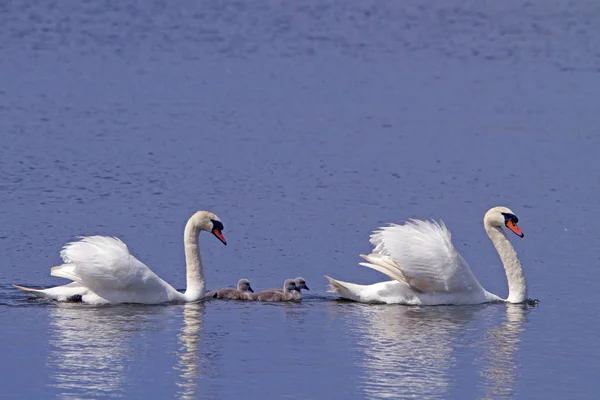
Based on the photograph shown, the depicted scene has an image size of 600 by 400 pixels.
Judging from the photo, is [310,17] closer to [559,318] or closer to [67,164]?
[67,164]

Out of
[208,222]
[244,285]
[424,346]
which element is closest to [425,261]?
[244,285]

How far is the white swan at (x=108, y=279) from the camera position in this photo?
13422 mm

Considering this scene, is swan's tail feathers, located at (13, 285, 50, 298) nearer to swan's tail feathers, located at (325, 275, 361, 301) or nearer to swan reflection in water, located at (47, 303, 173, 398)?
swan reflection in water, located at (47, 303, 173, 398)

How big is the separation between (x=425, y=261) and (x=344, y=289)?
0.79 meters

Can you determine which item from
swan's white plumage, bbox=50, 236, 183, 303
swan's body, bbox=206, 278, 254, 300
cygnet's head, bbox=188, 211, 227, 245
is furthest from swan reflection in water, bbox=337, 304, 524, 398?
swan's white plumage, bbox=50, 236, 183, 303

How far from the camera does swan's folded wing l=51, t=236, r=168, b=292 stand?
44.0 feet

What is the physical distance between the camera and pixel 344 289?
13.9 meters

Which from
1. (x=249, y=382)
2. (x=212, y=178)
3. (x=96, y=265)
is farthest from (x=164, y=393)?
(x=212, y=178)

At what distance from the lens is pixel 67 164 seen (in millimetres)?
18875

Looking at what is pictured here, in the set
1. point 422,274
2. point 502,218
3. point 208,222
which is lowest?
point 422,274

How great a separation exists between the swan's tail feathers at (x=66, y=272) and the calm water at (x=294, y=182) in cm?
26

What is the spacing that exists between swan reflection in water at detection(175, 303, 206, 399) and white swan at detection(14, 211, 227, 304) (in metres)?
0.24

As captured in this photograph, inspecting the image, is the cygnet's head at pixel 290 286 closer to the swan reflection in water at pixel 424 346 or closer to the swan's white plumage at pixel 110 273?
the swan reflection in water at pixel 424 346

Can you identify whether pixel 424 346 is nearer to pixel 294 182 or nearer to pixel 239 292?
pixel 239 292
